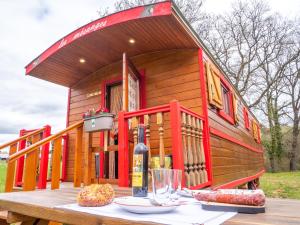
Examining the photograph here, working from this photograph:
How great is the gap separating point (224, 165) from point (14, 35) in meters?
14.1

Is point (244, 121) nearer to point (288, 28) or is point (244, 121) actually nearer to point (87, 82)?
point (87, 82)

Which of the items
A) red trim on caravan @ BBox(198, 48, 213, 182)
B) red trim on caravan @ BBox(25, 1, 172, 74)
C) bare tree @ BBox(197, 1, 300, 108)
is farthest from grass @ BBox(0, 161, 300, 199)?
bare tree @ BBox(197, 1, 300, 108)

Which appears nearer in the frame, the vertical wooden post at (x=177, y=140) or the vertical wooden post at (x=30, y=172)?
the vertical wooden post at (x=177, y=140)

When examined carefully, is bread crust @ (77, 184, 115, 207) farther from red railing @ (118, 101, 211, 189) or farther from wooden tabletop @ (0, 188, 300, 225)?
red railing @ (118, 101, 211, 189)

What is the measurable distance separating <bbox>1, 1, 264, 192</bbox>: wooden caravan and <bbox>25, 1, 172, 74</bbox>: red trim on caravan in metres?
0.02

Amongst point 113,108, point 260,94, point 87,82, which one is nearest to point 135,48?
point 113,108

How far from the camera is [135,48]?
4.88m

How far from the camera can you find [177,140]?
9.32 ft

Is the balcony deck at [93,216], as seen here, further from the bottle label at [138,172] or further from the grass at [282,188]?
the grass at [282,188]

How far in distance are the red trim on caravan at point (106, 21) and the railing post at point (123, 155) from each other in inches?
64.8

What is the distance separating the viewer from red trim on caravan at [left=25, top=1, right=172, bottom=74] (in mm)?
3418

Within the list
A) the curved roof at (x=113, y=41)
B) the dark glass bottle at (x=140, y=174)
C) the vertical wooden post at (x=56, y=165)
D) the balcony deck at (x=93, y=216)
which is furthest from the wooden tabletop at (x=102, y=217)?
the curved roof at (x=113, y=41)

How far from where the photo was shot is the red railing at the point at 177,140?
2848 mm

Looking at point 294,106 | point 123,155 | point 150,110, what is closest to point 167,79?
point 150,110
